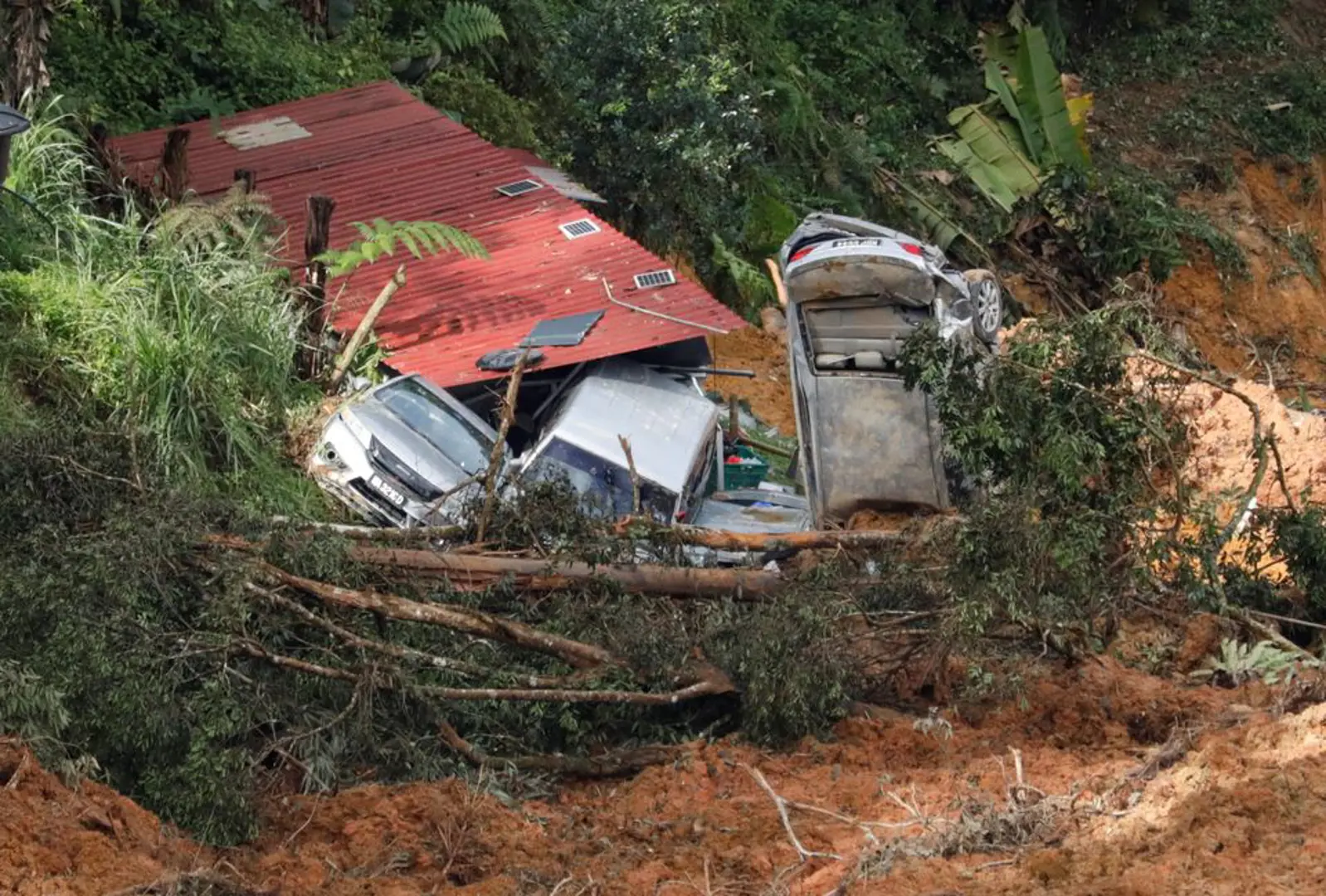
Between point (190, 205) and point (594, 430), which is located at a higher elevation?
point (190, 205)

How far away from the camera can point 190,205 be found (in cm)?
1499

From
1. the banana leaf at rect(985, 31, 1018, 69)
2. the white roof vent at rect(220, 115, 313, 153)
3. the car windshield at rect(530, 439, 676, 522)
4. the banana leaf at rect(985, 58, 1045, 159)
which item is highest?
the white roof vent at rect(220, 115, 313, 153)

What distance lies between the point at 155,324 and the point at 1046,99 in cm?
1619

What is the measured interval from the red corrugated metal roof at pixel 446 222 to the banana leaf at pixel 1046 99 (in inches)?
381

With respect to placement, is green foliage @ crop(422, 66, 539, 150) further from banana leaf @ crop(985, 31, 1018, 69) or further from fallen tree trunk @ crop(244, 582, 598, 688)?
fallen tree trunk @ crop(244, 582, 598, 688)

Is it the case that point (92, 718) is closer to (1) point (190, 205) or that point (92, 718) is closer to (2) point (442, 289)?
(1) point (190, 205)

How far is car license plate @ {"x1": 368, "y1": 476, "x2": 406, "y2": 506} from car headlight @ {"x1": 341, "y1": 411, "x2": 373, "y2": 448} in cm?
31

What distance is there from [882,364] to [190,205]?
18.2 feet

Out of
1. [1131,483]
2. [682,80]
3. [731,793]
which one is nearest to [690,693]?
[731,793]

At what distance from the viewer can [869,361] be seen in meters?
13.8

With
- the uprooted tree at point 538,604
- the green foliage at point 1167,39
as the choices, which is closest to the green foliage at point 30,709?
the uprooted tree at point 538,604

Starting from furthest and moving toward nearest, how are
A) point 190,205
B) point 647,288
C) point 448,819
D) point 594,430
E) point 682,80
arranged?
point 682,80 < point 647,288 < point 190,205 < point 594,430 < point 448,819

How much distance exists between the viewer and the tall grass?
1338cm

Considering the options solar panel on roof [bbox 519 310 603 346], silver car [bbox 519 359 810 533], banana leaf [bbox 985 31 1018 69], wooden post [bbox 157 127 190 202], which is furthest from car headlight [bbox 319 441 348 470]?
banana leaf [bbox 985 31 1018 69]
